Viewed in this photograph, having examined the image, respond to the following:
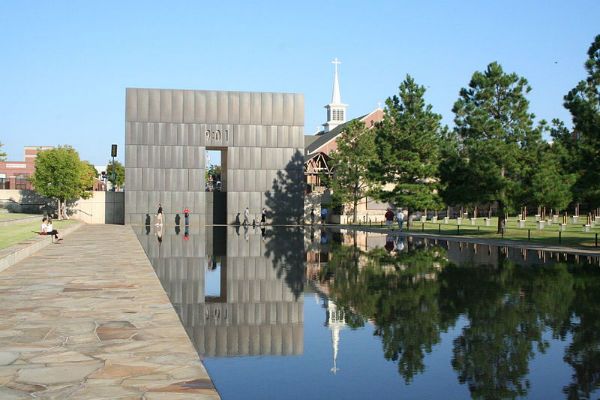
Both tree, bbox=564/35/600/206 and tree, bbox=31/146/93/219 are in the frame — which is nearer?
tree, bbox=564/35/600/206

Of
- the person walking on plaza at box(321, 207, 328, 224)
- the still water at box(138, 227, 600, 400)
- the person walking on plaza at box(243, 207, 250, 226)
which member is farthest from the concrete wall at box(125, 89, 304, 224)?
the still water at box(138, 227, 600, 400)

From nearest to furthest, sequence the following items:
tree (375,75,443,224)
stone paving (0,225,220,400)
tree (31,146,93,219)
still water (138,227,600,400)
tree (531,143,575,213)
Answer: stone paving (0,225,220,400)
still water (138,227,600,400)
tree (531,143,575,213)
tree (375,75,443,224)
tree (31,146,93,219)

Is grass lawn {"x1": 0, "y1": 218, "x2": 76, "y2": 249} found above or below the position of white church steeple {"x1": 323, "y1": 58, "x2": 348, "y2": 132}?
below

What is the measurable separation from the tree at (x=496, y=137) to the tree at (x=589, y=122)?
342 inches

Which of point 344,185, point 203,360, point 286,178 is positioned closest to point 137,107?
point 286,178

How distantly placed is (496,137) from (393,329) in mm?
33184

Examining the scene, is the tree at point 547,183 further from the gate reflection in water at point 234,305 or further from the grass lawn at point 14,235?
the grass lawn at point 14,235

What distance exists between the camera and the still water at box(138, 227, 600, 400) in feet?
24.6

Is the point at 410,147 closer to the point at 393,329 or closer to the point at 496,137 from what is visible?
the point at 496,137

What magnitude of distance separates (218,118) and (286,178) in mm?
8510

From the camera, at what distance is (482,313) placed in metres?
12.1

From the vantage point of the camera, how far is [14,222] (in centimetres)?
4384

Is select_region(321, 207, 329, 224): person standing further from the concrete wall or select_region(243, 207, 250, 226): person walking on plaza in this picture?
select_region(243, 207, 250, 226): person walking on plaza

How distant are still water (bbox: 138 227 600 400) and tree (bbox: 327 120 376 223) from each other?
4201cm
